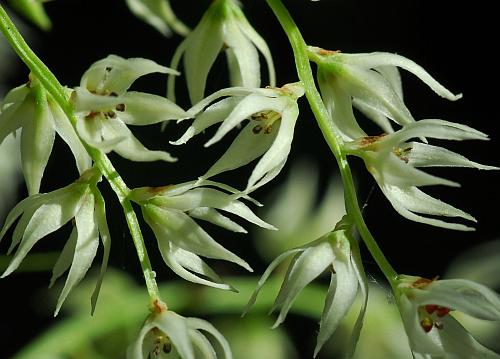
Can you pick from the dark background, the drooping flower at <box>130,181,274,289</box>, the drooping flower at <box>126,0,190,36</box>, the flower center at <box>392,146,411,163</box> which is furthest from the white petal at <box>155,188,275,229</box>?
the dark background

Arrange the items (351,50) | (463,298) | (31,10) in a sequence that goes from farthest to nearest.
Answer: (351,50) → (31,10) → (463,298)

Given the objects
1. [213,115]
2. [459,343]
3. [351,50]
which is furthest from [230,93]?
[351,50]

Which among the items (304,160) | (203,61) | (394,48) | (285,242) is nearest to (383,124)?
(203,61)

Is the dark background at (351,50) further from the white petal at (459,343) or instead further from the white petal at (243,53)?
the white petal at (459,343)

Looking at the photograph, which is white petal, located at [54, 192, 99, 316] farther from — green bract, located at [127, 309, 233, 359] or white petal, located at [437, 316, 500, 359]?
white petal, located at [437, 316, 500, 359]

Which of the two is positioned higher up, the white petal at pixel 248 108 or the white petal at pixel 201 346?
the white petal at pixel 248 108

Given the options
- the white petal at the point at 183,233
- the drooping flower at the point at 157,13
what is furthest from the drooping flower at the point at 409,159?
the drooping flower at the point at 157,13

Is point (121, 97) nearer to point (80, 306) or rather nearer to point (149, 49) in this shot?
point (80, 306)

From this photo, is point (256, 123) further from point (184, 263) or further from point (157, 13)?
point (157, 13)
